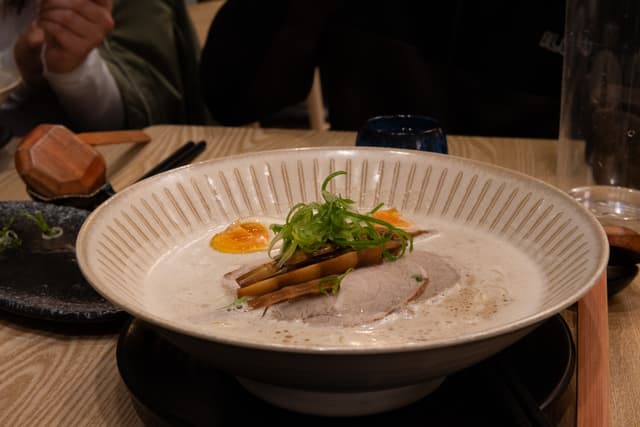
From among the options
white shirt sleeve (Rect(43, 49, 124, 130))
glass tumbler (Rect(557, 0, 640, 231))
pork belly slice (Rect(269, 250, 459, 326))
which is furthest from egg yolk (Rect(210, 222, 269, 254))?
white shirt sleeve (Rect(43, 49, 124, 130))

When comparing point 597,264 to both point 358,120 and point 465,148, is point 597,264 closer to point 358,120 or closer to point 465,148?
point 465,148

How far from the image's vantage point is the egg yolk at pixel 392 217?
109 centimetres

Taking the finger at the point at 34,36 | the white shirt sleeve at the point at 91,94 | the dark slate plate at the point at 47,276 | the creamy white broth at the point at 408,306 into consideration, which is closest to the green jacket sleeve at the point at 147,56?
the white shirt sleeve at the point at 91,94

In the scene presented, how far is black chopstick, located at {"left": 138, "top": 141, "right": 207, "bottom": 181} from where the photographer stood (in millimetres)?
1569

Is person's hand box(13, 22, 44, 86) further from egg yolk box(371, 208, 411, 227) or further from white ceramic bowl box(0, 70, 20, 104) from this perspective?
egg yolk box(371, 208, 411, 227)

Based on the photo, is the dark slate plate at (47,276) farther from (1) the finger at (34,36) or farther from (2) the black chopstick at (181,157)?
(1) the finger at (34,36)

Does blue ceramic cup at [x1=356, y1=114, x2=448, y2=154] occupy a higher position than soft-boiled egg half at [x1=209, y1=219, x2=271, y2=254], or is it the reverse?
blue ceramic cup at [x1=356, y1=114, x2=448, y2=154]

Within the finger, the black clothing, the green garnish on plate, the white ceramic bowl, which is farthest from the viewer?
the finger

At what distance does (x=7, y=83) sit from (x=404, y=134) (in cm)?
126

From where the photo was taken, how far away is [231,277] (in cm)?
93

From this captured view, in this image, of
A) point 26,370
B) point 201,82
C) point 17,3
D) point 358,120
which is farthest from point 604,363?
point 17,3

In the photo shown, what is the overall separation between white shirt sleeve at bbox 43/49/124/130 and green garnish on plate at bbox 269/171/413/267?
1764mm

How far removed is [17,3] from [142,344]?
2088 mm

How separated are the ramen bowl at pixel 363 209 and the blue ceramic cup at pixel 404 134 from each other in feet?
0.42
